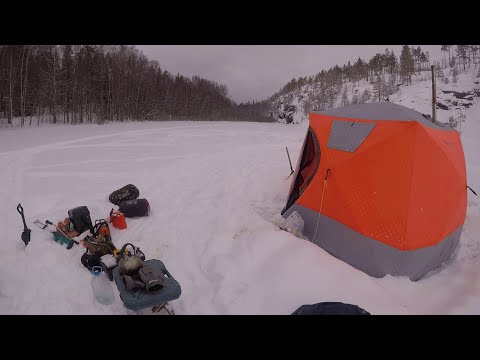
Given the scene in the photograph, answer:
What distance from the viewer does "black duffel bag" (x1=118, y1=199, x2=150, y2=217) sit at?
5551 mm

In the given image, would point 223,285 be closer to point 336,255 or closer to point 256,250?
point 256,250

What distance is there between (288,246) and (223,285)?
1213 millimetres

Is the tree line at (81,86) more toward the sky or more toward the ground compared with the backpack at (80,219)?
more toward the sky

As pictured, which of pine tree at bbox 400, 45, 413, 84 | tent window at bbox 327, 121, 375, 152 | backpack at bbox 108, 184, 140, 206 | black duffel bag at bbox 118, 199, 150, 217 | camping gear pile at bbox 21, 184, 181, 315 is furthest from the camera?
pine tree at bbox 400, 45, 413, 84

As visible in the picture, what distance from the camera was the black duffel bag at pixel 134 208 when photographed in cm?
555

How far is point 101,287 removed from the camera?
11.7 ft

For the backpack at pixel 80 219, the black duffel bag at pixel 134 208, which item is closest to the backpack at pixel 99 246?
the backpack at pixel 80 219

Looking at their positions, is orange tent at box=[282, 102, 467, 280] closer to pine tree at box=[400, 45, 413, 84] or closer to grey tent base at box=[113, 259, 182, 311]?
grey tent base at box=[113, 259, 182, 311]

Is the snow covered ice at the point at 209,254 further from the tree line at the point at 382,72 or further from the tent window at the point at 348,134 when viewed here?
the tree line at the point at 382,72

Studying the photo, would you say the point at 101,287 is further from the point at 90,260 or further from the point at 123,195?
the point at 123,195

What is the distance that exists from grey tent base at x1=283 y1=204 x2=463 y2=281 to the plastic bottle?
10.0ft

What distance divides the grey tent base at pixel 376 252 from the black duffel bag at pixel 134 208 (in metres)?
3.16

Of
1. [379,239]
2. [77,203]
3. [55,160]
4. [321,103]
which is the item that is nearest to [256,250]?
[379,239]

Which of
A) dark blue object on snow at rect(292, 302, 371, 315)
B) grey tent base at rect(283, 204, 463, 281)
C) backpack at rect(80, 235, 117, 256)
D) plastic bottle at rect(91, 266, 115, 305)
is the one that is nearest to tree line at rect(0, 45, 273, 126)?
backpack at rect(80, 235, 117, 256)
